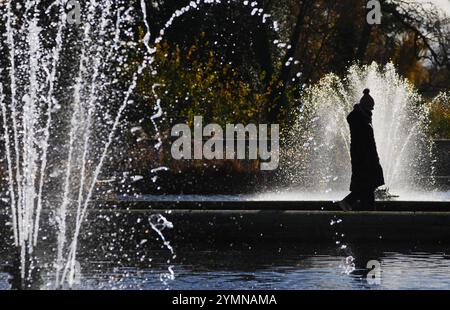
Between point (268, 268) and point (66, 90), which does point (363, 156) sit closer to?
point (268, 268)

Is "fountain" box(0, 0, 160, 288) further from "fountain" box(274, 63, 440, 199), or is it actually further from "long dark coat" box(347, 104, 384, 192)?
"fountain" box(274, 63, 440, 199)

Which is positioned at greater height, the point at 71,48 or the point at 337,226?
the point at 71,48

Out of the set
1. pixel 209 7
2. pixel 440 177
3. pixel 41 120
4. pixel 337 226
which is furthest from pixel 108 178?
pixel 209 7

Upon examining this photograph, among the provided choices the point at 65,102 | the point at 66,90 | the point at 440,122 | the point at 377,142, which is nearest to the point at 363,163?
the point at 377,142

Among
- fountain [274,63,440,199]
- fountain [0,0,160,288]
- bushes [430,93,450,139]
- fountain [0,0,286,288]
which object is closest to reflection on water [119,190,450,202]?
fountain [274,63,440,199]

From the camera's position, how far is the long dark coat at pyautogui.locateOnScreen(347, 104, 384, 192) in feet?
60.0

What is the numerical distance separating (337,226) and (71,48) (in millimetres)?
22553

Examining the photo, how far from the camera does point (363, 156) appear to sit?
728 inches

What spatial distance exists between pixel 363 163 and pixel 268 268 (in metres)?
3.96

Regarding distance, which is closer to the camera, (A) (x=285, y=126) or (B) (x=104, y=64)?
(A) (x=285, y=126)

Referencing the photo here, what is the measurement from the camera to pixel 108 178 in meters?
28.4

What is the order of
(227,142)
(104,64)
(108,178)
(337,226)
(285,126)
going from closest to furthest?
(337,226), (108,178), (227,142), (285,126), (104,64)
